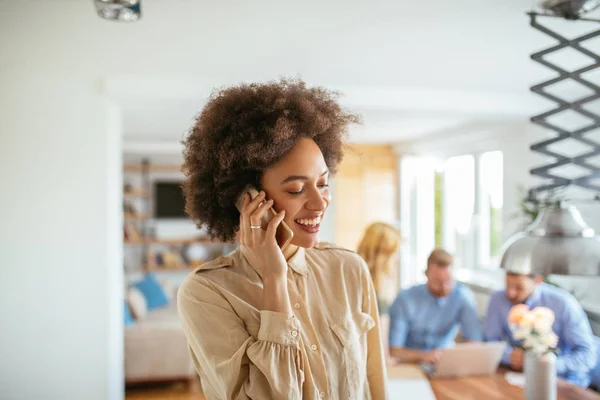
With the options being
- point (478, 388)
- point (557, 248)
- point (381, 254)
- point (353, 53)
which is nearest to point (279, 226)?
point (557, 248)

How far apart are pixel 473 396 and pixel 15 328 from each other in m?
2.39

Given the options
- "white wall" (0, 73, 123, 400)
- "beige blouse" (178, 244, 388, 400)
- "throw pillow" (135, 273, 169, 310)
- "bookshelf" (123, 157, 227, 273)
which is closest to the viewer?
"beige blouse" (178, 244, 388, 400)

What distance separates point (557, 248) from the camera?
1648 millimetres

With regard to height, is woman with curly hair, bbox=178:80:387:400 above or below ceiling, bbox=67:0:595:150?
below

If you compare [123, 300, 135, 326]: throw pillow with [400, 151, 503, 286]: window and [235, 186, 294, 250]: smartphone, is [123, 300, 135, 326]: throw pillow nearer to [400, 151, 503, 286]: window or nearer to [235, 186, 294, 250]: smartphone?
[400, 151, 503, 286]: window

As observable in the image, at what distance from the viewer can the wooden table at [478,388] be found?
227 centimetres

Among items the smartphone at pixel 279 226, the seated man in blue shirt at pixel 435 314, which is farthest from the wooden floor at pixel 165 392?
the smartphone at pixel 279 226

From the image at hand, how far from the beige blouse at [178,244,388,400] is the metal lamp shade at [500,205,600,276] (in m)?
0.69

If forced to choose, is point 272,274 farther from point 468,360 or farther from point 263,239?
point 468,360

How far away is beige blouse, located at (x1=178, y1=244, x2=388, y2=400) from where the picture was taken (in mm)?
1024

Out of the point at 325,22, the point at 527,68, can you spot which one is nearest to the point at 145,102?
the point at 325,22

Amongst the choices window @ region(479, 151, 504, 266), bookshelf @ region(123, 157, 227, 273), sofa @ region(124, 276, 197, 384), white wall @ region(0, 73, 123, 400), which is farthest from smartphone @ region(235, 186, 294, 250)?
bookshelf @ region(123, 157, 227, 273)

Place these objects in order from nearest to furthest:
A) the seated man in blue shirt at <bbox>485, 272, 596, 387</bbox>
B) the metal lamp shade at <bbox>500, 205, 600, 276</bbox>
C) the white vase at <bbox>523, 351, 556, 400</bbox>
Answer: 1. the metal lamp shade at <bbox>500, 205, 600, 276</bbox>
2. the white vase at <bbox>523, 351, 556, 400</bbox>
3. the seated man in blue shirt at <bbox>485, 272, 596, 387</bbox>

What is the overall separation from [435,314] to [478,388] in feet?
3.02
